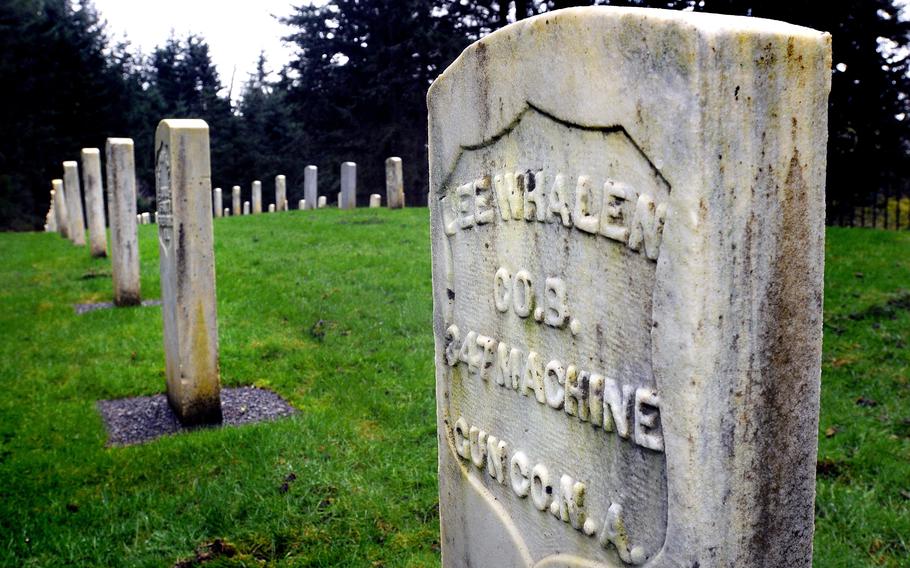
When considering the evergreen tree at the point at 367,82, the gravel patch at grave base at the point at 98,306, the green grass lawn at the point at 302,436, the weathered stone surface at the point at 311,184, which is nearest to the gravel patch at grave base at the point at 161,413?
the green grass lawn at the point at 302,436

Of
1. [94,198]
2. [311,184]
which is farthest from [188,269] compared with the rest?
[311,184]

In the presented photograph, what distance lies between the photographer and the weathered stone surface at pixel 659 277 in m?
1.89

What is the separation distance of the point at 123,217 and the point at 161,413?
4.04 metres

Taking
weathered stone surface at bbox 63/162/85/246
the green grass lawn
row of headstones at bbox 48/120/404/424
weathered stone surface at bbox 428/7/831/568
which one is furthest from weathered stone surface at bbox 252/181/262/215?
weathered stone surface at bbox 428/7/831/568

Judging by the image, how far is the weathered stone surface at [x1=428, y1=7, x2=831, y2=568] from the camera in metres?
1.89

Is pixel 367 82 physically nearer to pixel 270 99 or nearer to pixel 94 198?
pixel 270 99

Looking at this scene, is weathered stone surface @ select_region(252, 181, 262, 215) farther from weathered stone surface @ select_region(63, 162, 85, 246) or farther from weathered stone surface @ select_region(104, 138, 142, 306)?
weathered stone surface @ select_region(104, 138, 142, 306)

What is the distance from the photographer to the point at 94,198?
13.9 m

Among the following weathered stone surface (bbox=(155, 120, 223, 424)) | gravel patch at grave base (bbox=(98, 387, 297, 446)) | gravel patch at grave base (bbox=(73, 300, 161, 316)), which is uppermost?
weathered stone surface (bbox=(155, 120, 223, 424))

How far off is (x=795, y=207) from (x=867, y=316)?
6971 millimetres

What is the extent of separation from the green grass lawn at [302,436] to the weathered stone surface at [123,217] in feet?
1.69

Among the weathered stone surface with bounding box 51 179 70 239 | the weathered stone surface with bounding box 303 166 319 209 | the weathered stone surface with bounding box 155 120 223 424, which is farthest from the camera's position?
the weathered stone surface with bounding box 303 166 319 209

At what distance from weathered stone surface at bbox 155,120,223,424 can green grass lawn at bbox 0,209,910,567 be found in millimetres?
478

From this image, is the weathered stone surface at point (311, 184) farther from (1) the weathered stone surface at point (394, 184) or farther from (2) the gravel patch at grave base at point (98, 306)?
(2) the gravel patch at grave base at point (98, 306)
